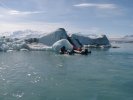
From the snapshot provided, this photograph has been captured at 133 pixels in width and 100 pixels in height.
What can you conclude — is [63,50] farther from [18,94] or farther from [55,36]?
[18,94]

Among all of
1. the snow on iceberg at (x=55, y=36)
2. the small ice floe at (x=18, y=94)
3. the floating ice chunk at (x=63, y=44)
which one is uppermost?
the snow on iceberg at (x=55, y=36)

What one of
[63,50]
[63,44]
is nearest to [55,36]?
[63,44]

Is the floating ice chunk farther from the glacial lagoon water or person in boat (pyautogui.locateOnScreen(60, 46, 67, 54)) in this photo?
the glacial lagoon water

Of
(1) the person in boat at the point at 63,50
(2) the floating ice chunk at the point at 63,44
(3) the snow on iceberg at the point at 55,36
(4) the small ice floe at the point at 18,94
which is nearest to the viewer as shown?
(4) the small ice floe at the point at 18,94

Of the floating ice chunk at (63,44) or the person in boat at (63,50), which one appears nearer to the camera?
the person in boat at (63,50)

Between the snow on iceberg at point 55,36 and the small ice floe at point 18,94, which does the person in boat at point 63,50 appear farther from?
the small ice floe at point 18,94

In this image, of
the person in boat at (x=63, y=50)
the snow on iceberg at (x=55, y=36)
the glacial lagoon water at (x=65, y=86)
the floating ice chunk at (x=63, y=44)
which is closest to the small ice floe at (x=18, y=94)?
the glacial lagoon water at (x=65, y=86)

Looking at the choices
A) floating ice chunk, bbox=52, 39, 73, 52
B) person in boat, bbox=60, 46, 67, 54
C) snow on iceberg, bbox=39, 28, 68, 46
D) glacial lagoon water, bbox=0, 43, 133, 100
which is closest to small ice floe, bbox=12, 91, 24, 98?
glacial lagoon water, bbox=0, 43, 133, 100

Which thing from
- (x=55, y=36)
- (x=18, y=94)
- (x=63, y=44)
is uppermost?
(x=55, y=36)

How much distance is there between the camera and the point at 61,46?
37.1 meters

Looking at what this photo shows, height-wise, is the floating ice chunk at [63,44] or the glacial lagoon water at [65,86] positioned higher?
the floating ice chunk at [63,44]

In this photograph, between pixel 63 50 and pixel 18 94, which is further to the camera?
pixel 63 50

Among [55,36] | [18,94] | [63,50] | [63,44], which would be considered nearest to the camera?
[18,94]

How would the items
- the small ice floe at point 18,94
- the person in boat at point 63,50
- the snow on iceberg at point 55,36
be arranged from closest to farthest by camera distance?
the small ice floe at point 18,94 < the person in boat at point 63,50 < the snow on iceberg at point 55,36
